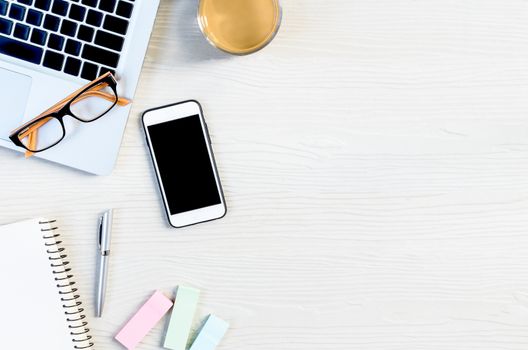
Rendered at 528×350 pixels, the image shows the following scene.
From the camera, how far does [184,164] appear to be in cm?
80

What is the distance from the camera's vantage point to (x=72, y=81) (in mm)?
761

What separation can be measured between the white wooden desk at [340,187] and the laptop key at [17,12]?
150 mm

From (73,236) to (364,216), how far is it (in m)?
0.37

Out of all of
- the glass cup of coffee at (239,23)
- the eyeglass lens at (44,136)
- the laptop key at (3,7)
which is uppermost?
the glass cup of coffee at (239,23)

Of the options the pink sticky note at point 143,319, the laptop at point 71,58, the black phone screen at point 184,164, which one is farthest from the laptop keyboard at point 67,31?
the pink sticky note at point 143,319

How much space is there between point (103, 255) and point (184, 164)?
151 mm

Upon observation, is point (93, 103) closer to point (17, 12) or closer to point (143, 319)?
point (17, 12)

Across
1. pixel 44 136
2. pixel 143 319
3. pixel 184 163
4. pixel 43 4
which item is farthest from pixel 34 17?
pixel 143 319

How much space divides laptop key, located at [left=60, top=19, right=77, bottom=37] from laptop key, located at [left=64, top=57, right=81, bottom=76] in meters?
0.03

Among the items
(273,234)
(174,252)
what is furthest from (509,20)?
(174,252)

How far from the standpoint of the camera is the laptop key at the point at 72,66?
0.75 meters

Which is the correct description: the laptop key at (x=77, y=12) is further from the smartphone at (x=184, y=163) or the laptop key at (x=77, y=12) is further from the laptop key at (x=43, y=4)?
the smartphone at (x=184, y=163)

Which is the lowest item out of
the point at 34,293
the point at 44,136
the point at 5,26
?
the point at 34,293

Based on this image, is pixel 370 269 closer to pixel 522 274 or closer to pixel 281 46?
pixel 522 274
